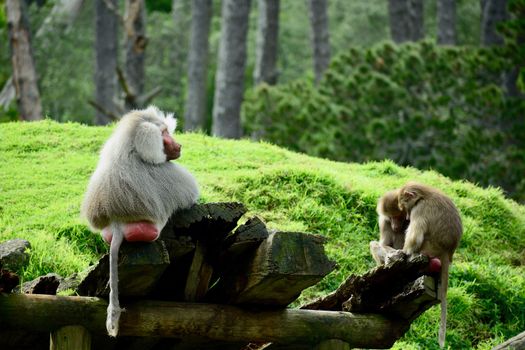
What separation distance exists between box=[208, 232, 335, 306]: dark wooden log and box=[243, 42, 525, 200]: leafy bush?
1117 centimetres

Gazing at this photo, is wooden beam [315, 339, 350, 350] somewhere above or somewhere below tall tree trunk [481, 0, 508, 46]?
below

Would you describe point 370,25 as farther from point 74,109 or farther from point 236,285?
point 236,285

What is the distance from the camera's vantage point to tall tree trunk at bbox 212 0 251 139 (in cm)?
1908

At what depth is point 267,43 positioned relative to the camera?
24.0 metres

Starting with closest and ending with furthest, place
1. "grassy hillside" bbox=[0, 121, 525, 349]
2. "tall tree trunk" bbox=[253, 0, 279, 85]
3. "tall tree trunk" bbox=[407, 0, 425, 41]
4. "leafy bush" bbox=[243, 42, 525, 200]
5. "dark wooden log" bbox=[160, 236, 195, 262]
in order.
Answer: "dark wooden log" bbox=[160, 236, 195, 262]
"grassy hillside" bbox=[0, 121, 525, 349]
"leafy bush" bbox=[243, 42, 525, 200]
"tall tree trunk" bbox=[253, 0, 279, 85]
"tall tree trunk" bbox=[407, 0, 425, 41]

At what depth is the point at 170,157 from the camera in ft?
18.4

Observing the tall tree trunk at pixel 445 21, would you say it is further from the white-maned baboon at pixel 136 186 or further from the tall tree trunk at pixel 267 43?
the white-maned baboon at pixel 136 186

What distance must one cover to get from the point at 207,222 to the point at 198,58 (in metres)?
23.9

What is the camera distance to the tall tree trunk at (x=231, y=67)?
19.1m

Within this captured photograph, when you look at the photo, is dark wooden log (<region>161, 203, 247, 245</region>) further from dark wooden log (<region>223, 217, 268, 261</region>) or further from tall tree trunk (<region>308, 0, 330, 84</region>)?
tall tree trunk (<region>308, 0, 330, 84</region>)

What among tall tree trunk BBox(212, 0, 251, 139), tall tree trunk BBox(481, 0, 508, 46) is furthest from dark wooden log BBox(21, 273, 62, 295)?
tall tree trunk BBox(481, 0, 508, 46)

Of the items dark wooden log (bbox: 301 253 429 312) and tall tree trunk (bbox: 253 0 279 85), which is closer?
dark wooden log (bbox: 301 253 429 312)

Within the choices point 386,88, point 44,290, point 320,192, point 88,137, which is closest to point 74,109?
point 386,88

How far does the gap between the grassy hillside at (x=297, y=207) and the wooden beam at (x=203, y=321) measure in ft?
6.86
